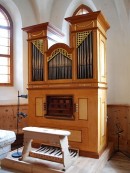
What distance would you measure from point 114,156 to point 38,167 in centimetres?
195

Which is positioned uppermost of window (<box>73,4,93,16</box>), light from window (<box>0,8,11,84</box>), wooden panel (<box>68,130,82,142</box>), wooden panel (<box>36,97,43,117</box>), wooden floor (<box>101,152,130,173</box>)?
window (<box>73,4,93,16</box>)

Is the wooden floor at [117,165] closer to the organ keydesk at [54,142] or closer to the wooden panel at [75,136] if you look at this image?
the organ keydesk at [54,142]

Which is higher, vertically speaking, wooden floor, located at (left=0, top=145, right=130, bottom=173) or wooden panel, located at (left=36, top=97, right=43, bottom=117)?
wooden panel, located at (left=36, top=97, right=43, bottom=117)

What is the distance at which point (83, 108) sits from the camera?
3.92m

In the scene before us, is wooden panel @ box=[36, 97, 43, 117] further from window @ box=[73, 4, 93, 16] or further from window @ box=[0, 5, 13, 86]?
window @ box=[73, 4, 93, 16]

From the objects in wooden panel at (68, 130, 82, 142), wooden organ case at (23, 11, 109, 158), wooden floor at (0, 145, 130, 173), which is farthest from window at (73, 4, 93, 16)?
wooden floor at (0, 145, 130, 173)

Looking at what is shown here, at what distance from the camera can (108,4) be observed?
500 centimetres

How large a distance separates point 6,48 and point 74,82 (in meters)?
2.77

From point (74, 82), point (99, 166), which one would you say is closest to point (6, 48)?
point (74, 82)

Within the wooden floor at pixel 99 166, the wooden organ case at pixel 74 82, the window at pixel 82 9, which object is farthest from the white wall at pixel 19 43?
the wooden floor at pixel 99 166

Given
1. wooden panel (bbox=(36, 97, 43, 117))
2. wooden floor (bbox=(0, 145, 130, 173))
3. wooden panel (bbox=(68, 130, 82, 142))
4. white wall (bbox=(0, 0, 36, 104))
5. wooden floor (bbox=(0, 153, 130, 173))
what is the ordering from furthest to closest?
1. white wall (bbox=(0, 0, 36, 104))
2. wooden panel (bbox=(36, 97, 43, 117))
3. wooden panel (bbox=(68, 130, 82, 142))
4. wooden floor (bbox=(0, 153, 130, 173))
5. wooden floor (bbox=(0, 145, 130, 173))

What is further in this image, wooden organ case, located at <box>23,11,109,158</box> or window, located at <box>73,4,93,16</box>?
window, located at <box>73,4,93,16</box>

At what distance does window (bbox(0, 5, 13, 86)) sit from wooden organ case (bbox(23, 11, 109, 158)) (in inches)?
53.3

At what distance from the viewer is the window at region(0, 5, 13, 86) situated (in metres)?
5.50
